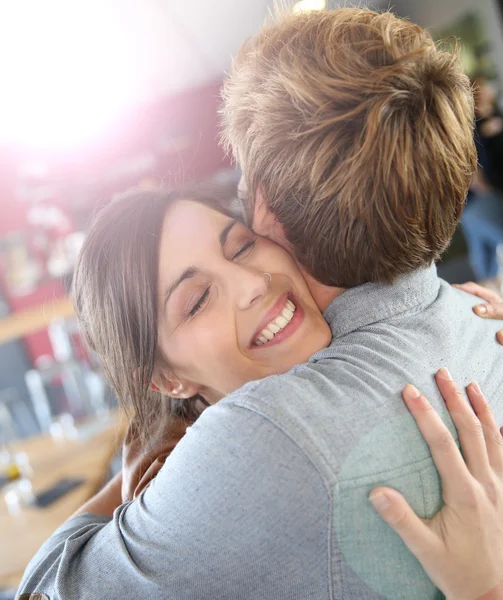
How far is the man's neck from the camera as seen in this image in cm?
102

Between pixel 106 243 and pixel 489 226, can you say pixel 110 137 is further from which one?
pixel 106 243

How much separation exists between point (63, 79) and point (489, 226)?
4003 millimetres

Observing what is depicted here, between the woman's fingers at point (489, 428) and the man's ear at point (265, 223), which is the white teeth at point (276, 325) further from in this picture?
the woman's fingers at point (489, 428)

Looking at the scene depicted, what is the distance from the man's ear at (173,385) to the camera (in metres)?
1.24

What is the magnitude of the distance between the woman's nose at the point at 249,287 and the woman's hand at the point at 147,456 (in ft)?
1.56

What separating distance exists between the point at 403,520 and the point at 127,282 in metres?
0.72

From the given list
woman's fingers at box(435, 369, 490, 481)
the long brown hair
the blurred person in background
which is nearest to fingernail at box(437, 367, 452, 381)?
woman's fingers at box(435, 369, 490, 481)

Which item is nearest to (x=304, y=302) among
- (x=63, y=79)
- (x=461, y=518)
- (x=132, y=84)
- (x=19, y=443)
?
(x=461, y=518)

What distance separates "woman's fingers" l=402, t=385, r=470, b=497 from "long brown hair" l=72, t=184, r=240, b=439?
60cm

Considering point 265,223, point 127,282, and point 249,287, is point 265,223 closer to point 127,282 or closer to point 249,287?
point 249,287

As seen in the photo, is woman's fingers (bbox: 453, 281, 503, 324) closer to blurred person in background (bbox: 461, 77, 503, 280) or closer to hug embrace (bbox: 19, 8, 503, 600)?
hug embrace (bbox: 19, 8, 503, 600)

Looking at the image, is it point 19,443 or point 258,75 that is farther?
point 19,443

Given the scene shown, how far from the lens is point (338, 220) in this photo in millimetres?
Result: 874

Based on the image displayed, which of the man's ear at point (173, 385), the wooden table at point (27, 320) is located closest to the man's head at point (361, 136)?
the man's ear at point (173, 385)
